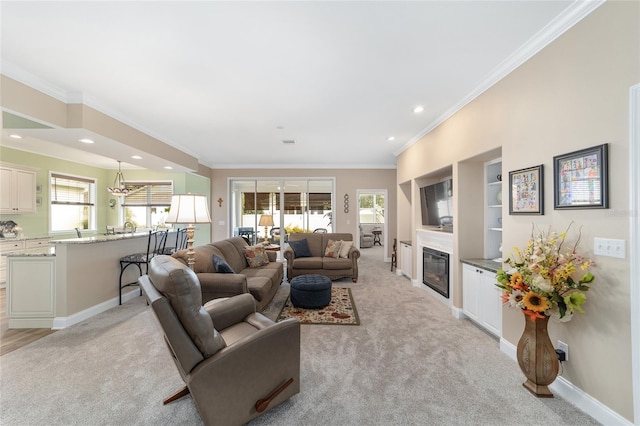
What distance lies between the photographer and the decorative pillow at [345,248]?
539cm

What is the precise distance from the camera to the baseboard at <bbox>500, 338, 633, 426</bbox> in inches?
64.6

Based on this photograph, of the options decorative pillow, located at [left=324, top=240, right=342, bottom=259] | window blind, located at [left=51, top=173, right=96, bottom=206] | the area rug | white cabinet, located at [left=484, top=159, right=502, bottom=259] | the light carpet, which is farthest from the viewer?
window blind, located at [left=51, top=173, right=96, bottom=206]

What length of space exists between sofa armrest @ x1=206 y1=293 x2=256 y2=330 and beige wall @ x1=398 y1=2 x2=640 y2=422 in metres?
2.50

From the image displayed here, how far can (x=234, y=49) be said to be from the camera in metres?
2.28

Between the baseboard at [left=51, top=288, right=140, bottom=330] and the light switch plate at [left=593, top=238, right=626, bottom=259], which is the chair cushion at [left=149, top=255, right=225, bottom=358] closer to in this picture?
the light switch plate at [left=593, top=238, right=626, bottom=259]

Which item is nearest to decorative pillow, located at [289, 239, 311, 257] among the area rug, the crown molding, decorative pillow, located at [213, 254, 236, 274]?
the area rug

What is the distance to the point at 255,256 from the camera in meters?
4.49

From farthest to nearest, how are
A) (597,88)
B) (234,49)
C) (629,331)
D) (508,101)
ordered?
(508,101), (234,49), (597,88), (629,331)

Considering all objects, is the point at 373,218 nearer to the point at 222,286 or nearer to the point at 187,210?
the point at 222,286

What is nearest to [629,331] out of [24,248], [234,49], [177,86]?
[234,49]

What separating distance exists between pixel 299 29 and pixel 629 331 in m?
3.01

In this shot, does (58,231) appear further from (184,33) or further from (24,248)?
(184,33)

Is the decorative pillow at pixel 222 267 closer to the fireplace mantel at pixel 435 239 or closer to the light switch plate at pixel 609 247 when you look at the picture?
the fireplace mantel at pixel 435 239

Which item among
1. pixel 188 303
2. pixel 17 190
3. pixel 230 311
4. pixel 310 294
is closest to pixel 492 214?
pixel 310 294
